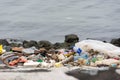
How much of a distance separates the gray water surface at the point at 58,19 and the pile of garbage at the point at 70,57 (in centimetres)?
525

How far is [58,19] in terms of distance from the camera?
63.3ft

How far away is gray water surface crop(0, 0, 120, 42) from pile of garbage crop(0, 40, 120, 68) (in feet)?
17.2

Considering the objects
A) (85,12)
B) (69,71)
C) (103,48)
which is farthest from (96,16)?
(69,71)

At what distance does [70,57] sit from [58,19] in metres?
10.3

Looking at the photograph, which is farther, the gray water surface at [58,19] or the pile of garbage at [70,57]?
the gray water surface at [58,19]

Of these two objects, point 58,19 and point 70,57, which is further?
point 58,19

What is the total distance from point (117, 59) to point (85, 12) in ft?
41.1

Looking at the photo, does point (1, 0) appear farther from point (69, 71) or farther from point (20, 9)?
point (69, 71)

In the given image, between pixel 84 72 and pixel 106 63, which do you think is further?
pixel 106 63

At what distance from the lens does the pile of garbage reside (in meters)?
8.43

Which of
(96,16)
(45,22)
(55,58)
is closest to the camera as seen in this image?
(55,58)

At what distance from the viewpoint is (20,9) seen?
2245 centimetres

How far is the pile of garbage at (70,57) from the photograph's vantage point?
27.7ft

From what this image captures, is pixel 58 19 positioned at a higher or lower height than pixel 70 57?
lower
